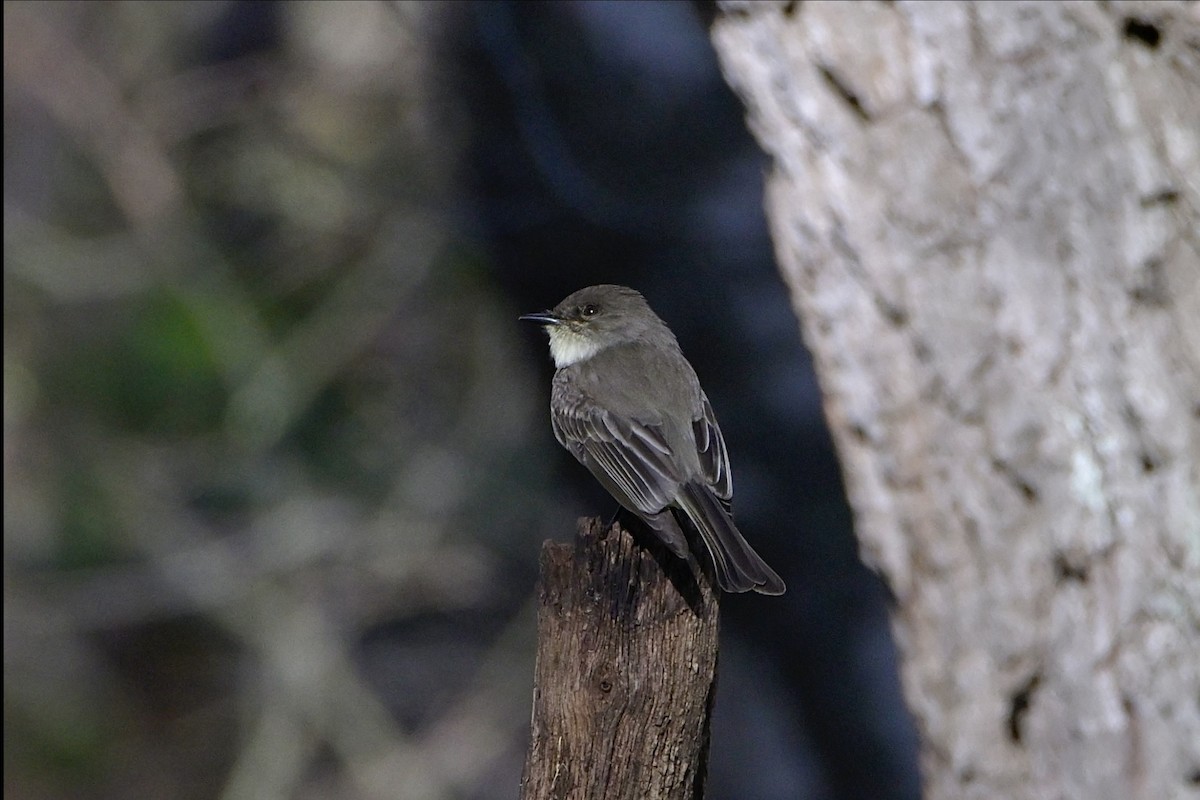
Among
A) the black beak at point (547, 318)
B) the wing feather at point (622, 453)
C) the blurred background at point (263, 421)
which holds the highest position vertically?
the black beak at point (547, 318)

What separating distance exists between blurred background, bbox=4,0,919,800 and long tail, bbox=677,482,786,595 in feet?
11.4

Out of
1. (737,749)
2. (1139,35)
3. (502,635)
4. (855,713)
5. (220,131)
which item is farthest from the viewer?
(220,131)

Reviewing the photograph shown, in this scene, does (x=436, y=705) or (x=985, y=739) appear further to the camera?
(x=436, y=705)

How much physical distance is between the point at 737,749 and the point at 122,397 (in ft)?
16.1

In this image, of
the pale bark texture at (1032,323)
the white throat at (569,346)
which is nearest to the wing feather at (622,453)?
the white throat at (569,346)

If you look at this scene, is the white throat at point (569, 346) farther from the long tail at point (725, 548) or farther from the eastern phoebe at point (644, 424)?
the long tail at point (725, 548)

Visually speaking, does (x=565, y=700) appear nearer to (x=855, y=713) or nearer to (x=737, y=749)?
(x=855, y=713)

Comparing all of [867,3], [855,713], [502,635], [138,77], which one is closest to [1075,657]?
[867,3]

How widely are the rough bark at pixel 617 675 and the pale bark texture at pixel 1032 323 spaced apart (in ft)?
4.67

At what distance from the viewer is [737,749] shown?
7520mm

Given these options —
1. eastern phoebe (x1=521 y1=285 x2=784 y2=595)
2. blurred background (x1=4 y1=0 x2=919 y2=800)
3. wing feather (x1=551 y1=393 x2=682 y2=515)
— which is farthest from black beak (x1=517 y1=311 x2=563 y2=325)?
blurred background (x1=4 y1=0 x2=919 y2=800)

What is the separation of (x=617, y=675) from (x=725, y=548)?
27.8 inches

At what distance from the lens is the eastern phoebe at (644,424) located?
3811 mm

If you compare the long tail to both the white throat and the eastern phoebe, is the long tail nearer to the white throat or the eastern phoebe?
the eastern phoebe
